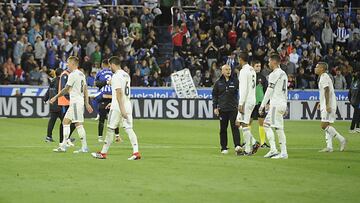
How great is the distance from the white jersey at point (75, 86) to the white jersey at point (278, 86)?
4437 millimetres

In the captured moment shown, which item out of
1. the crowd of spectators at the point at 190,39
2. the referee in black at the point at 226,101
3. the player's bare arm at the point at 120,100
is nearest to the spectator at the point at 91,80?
the crowd of spectators at the point at 190,39

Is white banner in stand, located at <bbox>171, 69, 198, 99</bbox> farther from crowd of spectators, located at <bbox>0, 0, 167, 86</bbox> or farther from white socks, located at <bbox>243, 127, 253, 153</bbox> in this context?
white socks, located at <bbox>243, 127, 253, 153</bbox>

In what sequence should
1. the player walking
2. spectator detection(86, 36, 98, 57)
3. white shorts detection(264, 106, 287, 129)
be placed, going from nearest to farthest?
white shorts detection(264, 106, 287, 129) < the player walking < spectator detection(86, 36, 98, 57)

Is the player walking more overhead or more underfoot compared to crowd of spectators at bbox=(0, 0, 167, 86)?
more underfoot

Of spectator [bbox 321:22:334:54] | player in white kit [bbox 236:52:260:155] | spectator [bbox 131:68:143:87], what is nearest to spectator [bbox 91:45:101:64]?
spectator [bbox 131:68:143:87]

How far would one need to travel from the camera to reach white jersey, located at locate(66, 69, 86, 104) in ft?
63.5

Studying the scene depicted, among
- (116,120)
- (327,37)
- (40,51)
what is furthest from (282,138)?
(327,37)

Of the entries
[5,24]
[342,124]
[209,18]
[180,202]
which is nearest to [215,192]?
[180,202]

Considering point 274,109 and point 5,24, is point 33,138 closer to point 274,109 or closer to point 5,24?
point 274,109

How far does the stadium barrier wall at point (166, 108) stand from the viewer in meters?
33.9

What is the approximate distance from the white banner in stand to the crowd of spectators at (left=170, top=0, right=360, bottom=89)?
0.94 meters

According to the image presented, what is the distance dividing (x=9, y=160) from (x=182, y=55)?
76.0ft

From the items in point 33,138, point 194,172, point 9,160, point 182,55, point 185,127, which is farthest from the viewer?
point 182,55

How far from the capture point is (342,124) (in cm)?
3316
